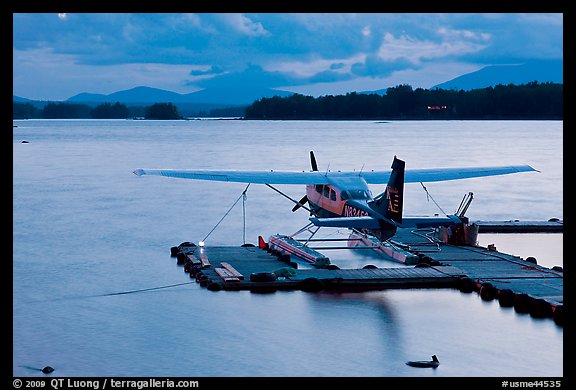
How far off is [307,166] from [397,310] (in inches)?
1559

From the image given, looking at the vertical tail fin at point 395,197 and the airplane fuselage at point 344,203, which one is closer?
the vertical tail fin at point 395,197

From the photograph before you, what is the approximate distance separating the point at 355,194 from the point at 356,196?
62mm

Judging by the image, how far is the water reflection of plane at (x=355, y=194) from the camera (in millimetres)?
15203

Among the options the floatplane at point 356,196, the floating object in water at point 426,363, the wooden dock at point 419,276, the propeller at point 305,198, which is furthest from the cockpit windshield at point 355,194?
the floating object in water at point 426,363

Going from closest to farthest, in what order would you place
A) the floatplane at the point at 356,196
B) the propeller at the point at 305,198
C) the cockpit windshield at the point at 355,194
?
the floatplane at the point at 356,196 < the cockpit windshield at the point at 355,194 < the propeller at the point at 305,198

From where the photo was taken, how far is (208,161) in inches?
2199

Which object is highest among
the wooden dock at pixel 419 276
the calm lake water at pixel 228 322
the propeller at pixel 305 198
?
the propeller at pixel 305 198

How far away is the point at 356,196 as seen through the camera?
54.5 ft

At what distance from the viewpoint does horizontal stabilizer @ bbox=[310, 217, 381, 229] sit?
15117mm

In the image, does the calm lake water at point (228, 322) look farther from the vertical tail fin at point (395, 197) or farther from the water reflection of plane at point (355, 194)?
the vertical tail fin at point (395, 197)

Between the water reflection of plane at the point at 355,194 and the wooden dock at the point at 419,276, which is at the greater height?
the water reflection of plane at the point at 355,194

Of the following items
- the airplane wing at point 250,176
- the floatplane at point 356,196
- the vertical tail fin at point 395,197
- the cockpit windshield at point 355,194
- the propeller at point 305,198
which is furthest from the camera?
the propeller at point 305,198
